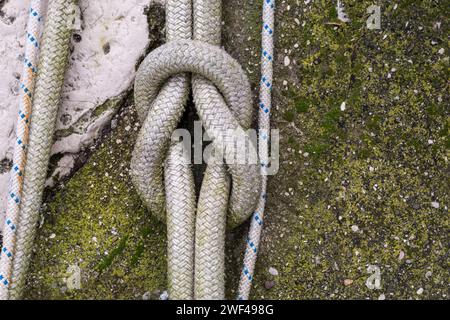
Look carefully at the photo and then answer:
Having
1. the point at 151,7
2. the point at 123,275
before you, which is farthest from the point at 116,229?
the point at 151,7

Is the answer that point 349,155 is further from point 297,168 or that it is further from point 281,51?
point 281,51

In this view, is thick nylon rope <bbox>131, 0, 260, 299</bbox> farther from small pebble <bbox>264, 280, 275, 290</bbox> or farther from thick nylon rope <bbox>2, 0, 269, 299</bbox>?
small pebble <bbox>264, 280, 275, 290</bbox>

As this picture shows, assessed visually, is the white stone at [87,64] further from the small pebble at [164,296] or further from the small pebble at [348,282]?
the small pebble at [348,282]

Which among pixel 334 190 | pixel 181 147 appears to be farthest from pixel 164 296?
pixel 334 190

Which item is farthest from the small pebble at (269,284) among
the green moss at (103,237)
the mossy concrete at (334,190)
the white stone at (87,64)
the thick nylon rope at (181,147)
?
the white stone at (87,64)

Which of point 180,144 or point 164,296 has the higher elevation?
point 180,144

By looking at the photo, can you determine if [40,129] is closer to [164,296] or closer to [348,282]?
[164,296]
